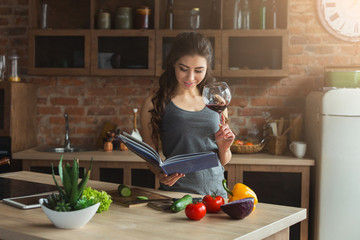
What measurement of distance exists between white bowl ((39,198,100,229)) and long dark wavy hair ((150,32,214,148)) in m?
1.00

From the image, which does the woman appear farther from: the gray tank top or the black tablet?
the black tablet

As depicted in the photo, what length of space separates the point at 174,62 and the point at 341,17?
2266 mm

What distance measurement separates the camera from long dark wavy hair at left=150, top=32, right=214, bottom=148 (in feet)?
7.48

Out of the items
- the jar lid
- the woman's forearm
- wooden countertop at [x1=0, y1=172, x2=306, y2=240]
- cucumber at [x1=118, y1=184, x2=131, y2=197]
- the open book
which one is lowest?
wooden countertop at [x1=0, y1=172, x2=306, y2=240]

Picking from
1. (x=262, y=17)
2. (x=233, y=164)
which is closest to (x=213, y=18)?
(x=262, y=17)

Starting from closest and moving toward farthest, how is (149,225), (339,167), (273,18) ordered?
1. (149,225)
2. (339,167)
3. (273,18)

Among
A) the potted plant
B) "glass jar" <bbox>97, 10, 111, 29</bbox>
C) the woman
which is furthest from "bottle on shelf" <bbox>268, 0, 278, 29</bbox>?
the potted plant

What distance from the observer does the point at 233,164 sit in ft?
11.6

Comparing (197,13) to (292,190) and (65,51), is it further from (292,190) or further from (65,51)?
(292,190)

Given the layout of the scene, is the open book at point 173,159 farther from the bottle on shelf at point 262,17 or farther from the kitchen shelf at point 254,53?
the bottle on shelf at point 262,17

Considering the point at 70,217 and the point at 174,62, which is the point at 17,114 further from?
the point at 70,217

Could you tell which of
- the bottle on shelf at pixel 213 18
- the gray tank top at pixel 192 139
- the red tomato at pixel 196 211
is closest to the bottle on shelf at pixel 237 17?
the bottle on shelf at pixel 213 18

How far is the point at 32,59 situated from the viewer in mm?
3906

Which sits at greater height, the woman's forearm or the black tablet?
the woman's forearm
